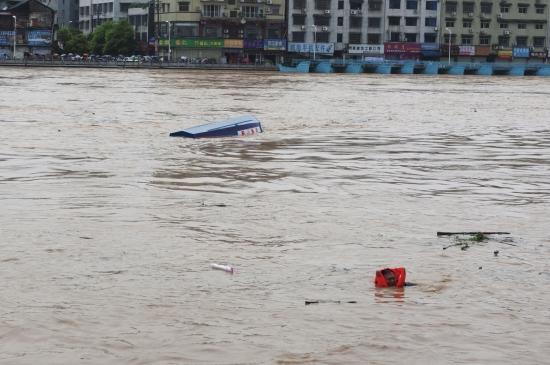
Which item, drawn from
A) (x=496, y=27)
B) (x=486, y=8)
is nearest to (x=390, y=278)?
(x=486, y=8)

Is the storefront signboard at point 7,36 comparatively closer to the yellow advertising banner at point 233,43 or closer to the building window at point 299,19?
the yellow advertising banner at point 233,43

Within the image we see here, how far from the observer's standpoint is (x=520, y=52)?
9800 centimetres

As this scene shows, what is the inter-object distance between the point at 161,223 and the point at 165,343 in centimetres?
386

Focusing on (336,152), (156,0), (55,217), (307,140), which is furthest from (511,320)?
(156,0)

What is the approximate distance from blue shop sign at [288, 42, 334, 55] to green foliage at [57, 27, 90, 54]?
A: 20183 millimetres

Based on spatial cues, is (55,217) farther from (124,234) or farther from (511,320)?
(511,320)

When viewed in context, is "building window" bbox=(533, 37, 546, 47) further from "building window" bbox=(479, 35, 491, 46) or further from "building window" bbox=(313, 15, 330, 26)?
"building window" bbox=(313, 15, 330, 26)

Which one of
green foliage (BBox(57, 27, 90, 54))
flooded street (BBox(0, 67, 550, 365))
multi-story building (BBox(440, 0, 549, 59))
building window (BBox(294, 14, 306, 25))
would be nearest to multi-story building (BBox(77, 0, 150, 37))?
green foliage (BBox(57, 27, 90, 54))

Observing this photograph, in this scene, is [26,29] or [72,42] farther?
[72,42]

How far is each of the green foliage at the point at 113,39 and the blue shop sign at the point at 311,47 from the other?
618 inches

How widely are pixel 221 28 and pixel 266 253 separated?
85.6m

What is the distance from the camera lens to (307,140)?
19.4 metres

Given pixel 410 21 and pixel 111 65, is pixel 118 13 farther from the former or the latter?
pixel 410 21

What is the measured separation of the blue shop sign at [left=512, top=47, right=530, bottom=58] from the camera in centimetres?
9781
